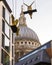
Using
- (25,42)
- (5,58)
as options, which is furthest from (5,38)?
(25,42)

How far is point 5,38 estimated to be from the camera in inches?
2108

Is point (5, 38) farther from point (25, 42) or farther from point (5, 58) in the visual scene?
point (25, 42)

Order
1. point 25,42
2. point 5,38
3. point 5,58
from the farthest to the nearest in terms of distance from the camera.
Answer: point 25,42
point 5,38
point 5,58

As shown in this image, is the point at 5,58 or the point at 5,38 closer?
the point at 5,58

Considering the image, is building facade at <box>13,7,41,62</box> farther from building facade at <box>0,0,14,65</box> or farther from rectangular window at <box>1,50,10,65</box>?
rectangular window at <box>1,50,10,65</box>

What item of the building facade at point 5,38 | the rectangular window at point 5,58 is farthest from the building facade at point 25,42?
the rectangular window at point 5,58

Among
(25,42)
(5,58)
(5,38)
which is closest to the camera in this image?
(5,58)

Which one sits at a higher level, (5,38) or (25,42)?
(5,38)

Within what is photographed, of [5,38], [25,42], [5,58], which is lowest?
[25,42]

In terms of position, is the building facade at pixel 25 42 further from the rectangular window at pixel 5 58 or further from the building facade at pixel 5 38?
the rectangular window at pixel 5 58

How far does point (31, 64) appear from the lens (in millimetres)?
78625

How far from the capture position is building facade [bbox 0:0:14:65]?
2003 inches

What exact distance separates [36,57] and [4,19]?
24.4 metres

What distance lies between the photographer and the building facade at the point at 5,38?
2003 inches
